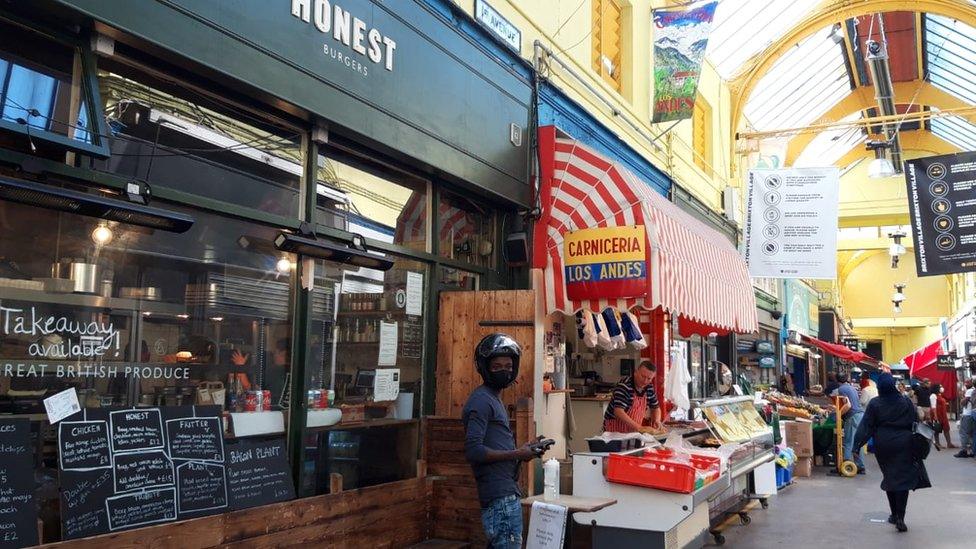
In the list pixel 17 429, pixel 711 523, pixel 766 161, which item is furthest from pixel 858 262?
pixel 17 429

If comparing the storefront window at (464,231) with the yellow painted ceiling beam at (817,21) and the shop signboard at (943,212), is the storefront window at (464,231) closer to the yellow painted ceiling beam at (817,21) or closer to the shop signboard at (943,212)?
the shop signboard at (943,212)

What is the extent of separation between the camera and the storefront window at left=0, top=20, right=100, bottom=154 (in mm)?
4176

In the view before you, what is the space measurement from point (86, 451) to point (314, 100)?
279 centimetres

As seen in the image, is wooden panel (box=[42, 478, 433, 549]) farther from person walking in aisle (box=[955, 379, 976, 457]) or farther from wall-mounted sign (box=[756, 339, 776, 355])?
person walking in aisle (box=[955, 379, 976, 457])

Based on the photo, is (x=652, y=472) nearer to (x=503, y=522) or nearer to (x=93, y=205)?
(x=503, y=522)

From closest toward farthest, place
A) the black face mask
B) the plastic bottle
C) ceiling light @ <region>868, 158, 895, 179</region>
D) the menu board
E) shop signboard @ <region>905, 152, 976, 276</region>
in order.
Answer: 1. the black face mask
2. the menu board
3. the plastic bottle
4. shop signboard @ <region>905, 152, 976, 276</region>
5. ceiling light @ <region>868, 158, 895, 179</region>

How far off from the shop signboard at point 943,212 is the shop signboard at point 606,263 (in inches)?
350

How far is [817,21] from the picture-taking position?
54.1 feet

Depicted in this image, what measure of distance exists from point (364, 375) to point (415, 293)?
1053mm

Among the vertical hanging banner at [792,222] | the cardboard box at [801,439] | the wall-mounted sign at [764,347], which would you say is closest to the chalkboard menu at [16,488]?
the vertical hanging banner at [792,222]

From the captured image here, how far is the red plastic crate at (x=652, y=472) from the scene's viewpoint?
6.59 meters

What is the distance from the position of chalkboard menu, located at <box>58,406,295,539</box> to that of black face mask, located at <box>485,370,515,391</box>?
168 centimetres

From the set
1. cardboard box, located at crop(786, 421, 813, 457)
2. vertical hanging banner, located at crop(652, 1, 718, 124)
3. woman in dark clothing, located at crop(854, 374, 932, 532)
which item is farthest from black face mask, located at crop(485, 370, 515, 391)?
cardboard box, located at crop(786, 421, 813, 457)

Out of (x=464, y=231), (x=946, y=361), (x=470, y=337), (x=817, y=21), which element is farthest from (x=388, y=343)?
(x=946, y=361)
